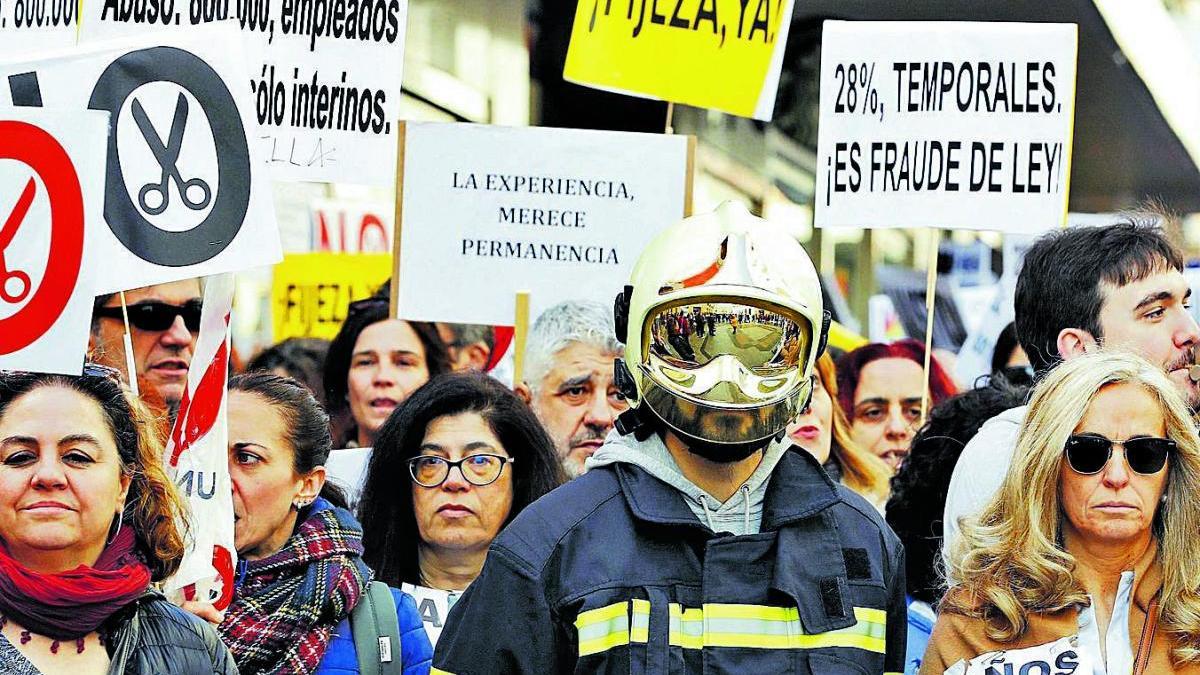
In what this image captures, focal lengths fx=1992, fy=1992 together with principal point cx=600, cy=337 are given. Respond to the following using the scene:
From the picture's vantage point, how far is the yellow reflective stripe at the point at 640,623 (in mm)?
3230

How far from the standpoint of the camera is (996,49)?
6277 mm

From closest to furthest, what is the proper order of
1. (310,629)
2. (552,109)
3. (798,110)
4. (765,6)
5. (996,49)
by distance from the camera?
(310,629)
(996,49)
(765,6)
(552,109)
(798,110)

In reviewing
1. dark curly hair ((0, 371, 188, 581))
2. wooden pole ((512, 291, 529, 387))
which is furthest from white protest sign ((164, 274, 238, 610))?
wooden pole ((512, 291, 529, 387))

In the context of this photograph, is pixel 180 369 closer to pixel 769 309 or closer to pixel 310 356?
pixel 310 356

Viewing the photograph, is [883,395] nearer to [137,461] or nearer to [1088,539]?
[1088,539]

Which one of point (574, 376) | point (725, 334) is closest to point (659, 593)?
point (725, 334)

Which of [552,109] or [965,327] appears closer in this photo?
[965,327]

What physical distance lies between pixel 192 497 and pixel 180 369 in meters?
1.88

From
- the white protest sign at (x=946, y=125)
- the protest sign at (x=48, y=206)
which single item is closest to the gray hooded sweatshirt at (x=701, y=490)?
the protest sign at (x=48, y=206)

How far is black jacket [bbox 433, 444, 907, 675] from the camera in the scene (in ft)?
10.6

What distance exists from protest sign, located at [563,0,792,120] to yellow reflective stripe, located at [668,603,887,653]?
3558 millimetres

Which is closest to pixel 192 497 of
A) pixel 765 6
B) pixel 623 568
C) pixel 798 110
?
pixel 623 568

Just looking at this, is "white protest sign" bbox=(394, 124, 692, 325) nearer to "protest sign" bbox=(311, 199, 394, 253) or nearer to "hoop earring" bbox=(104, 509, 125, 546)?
"hoop earring" bbox=(104, 509, 125, 546)

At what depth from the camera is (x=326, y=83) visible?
612 cm
